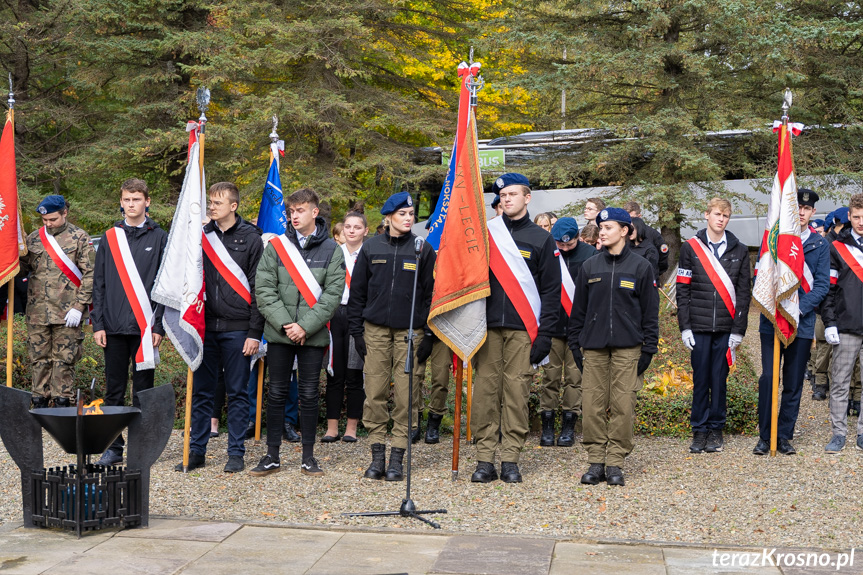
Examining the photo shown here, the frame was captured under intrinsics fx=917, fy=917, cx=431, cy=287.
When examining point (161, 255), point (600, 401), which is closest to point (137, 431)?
point (161, 255)

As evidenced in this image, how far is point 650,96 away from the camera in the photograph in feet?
58.9

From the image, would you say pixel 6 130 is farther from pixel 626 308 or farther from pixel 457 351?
pixel 626 308

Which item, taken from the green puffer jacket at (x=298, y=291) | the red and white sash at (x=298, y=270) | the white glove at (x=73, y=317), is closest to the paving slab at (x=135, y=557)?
the green puffer jacket at (x=298, y=291)

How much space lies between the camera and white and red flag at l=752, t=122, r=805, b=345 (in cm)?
781

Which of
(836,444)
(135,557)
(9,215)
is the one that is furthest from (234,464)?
(836,444)

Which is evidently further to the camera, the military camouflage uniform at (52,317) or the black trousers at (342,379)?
the military camouflage uniform at (52,317)

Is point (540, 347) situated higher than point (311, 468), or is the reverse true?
point (540, 347)

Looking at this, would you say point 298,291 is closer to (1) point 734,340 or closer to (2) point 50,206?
(2) point 50,206

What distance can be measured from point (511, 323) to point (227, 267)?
2.33 m

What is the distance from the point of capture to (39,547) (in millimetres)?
5125

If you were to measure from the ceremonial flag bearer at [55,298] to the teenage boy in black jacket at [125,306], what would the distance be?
55.2 inches

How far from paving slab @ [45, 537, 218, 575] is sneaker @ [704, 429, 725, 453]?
4.61 m

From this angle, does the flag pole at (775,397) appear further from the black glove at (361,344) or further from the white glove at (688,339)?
the black glove at (361,344)

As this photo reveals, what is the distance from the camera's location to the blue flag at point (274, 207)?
9.45 m
